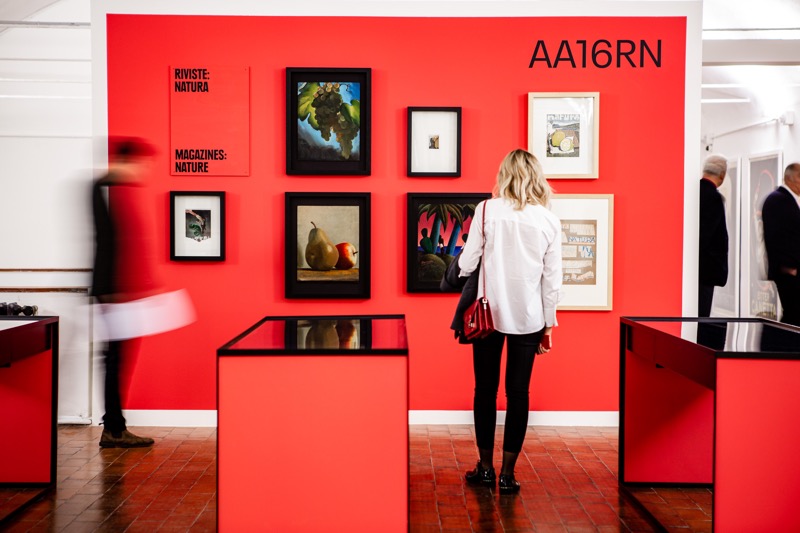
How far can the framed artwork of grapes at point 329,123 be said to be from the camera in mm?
4668

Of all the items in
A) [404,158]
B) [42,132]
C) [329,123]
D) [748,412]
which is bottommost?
[748,412]

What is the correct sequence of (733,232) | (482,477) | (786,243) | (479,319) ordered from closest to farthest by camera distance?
(479,319) < (482,477) < (786,243) < (733,232)

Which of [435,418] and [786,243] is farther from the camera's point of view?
[786,243]

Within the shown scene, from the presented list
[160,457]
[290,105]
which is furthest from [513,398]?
[290,105]

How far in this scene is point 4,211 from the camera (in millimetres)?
11258

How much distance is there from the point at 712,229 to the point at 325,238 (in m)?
2.64

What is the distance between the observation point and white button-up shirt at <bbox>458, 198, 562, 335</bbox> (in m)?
3.28

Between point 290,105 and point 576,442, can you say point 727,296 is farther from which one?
point 290,105

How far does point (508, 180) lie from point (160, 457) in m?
2.52

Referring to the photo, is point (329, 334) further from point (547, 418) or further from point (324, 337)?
point (547, 418)

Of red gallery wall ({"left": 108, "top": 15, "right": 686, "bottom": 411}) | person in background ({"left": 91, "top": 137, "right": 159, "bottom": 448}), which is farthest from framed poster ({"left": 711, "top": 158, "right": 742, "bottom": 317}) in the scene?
person in background ({"left": 91, "top": 137, "right": 159, "bottom": 448})

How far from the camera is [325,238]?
4691mm

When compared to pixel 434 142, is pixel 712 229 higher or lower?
lower

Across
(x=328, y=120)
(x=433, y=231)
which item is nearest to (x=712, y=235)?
(x=433, y=231)
